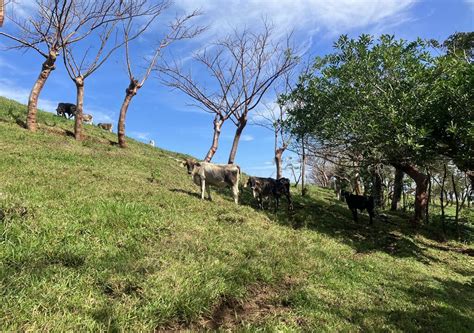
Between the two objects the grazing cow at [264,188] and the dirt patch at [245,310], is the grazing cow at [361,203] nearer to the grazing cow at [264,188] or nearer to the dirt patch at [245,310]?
the grazing cow at [264,188]

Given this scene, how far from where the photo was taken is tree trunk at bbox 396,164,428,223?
2172 cm

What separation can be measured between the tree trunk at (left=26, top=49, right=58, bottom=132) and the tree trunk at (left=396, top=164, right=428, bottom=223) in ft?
71.3

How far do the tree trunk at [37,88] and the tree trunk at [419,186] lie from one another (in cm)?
2175

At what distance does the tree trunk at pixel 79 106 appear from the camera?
82.7ft

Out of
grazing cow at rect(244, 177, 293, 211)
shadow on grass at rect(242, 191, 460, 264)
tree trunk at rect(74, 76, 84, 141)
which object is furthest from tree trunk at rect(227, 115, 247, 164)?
tree trunk at rect(74, 76, 84, 141)

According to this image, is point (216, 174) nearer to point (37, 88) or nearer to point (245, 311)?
point (245, 311)

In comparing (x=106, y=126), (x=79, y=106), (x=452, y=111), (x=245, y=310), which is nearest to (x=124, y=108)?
(x=79, y=106)

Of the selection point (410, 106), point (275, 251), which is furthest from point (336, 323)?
point (410, 106)

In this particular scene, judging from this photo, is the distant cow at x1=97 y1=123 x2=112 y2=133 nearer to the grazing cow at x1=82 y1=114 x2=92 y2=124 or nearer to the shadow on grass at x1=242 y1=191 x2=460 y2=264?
the grazing cow at x1=82 y1=114 x2=92 y2=124

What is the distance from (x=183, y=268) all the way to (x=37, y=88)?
66.9 feet

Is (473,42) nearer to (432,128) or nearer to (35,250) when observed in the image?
(432,128)

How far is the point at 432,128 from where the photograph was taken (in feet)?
47.3

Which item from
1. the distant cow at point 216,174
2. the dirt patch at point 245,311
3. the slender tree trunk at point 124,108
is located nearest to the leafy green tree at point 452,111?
the distant cow at point 216,174

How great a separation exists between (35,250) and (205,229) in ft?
16.2
